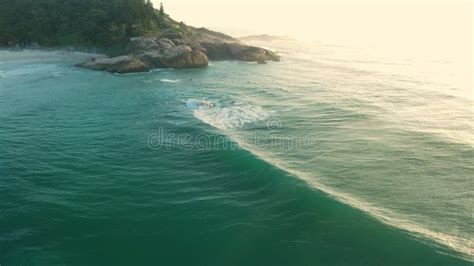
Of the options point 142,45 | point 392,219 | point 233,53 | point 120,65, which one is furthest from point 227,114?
point 233,53

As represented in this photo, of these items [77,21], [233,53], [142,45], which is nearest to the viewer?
[142,45]

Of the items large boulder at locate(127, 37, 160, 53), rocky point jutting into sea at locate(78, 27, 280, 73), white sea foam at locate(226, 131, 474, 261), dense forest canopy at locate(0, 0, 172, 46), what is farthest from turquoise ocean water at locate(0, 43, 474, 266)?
dense forest canopy at locate(0, 0, 172, 46)

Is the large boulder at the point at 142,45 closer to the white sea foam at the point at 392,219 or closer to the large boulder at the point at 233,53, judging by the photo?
the large boulder at the point at 233,53

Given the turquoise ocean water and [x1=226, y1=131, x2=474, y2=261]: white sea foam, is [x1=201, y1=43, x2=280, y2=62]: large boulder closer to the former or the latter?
the turquoise ocean water

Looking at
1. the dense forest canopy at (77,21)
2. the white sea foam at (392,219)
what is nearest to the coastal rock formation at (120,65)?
the dense forest canopy at (77,21)

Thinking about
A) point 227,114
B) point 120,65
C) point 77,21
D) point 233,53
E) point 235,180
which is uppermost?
point 77,21

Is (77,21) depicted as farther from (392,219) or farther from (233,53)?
(392,219)
